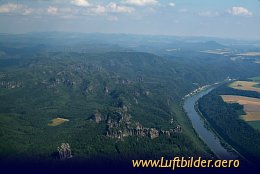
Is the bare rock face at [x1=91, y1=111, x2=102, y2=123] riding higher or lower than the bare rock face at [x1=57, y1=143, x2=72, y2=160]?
higher

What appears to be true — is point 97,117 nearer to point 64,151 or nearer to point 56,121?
point 56,121

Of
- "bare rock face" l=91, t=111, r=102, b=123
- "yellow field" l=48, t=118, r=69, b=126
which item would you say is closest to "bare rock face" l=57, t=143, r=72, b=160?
"bare rock face" l=91, t=111, r=102, b=123

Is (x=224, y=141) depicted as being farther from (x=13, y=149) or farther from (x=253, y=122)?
(x=13, y=149)

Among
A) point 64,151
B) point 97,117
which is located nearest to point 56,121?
point 97,117

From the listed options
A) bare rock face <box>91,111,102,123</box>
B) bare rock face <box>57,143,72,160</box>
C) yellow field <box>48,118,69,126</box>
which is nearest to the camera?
bare rock face <box>57,143,72,160</box>

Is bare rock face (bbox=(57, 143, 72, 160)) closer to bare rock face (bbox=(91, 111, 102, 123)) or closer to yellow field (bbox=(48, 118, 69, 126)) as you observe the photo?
bare rock face (bbox=(91, 111, 102, 123))

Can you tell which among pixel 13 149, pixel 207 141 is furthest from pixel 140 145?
pixel 13 149

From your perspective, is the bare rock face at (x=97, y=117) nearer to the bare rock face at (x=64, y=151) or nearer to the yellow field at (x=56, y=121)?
the yellow field at (x=56, y=121)

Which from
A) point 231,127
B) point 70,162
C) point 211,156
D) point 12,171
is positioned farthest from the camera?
point 231,127

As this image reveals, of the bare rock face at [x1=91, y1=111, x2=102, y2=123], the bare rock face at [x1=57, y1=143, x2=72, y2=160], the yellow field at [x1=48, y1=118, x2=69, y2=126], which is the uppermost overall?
the bare rock face at [x1=91, y1=111, x2=102, y2=123]
